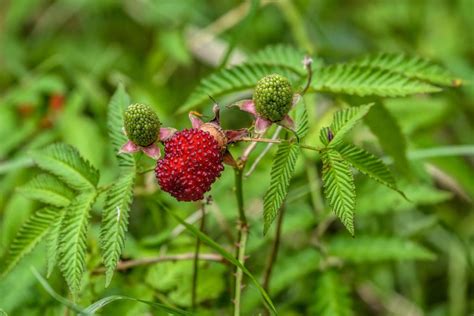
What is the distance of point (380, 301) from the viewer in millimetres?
2404

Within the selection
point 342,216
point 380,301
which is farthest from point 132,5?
point 342,216

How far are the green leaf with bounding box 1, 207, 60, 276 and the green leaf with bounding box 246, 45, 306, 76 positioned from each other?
26.2 inches

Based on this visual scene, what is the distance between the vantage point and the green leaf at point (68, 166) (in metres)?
1.48

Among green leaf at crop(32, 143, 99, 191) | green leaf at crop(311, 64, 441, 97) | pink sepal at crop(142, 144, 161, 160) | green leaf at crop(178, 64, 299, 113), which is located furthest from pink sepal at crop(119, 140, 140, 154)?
green leaf at crop(311, 64, 441, 97)

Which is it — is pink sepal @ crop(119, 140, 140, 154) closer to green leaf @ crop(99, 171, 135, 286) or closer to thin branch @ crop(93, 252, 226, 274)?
green leaf @ crop(99, 171, 135, 286)

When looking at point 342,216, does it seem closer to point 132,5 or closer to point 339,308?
point 339,308

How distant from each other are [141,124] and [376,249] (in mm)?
915

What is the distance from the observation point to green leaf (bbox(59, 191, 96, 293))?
4.27ft

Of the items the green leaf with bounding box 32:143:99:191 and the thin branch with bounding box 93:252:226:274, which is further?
the thin branch with bounding box 93:252:226:274

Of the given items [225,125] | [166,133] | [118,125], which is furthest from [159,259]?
[225,125]

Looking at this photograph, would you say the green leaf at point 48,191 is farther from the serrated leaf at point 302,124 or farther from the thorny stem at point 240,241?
the serrated leaf at point 302,124

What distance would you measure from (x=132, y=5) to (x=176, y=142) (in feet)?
7.62

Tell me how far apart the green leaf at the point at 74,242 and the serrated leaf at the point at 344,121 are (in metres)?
0.51

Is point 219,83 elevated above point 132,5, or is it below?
below
